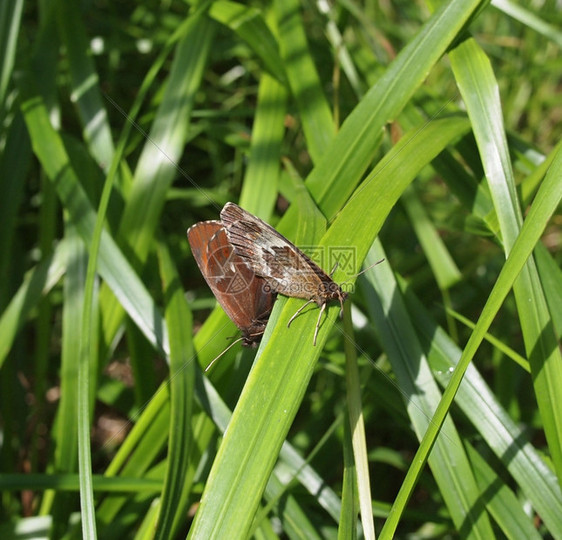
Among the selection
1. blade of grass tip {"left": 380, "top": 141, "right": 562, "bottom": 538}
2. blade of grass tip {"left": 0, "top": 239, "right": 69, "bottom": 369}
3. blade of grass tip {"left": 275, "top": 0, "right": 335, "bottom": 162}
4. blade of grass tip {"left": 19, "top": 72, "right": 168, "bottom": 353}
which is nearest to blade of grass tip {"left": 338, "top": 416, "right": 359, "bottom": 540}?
blade of grass tip {"left": 380, "top": 141, "right": 562, "bottom": 538}

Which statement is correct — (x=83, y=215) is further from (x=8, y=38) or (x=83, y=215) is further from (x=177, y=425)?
(x=177, y=425)

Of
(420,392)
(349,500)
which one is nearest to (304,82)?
(420,392)

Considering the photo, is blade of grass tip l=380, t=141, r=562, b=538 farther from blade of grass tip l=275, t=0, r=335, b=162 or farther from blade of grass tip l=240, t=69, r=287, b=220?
blade of grass tip l=240, t=69, r=287, b=220

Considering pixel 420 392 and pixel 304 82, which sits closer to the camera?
pixel 420 392

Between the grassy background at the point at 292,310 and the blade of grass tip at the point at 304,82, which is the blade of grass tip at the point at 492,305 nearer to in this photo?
the grassy background at the point at 292,310

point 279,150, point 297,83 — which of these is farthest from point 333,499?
point 297,83

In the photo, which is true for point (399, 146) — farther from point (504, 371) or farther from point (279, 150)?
point (504, 371)
